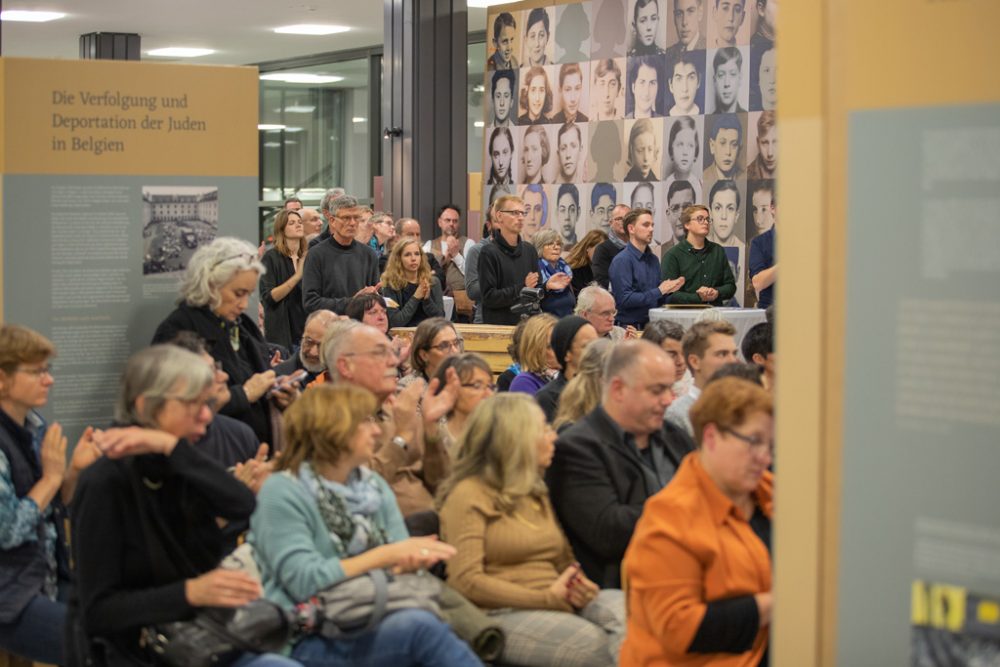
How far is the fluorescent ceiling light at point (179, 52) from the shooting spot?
2091 cm

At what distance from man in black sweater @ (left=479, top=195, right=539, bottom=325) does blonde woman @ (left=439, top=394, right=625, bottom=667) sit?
5340mm

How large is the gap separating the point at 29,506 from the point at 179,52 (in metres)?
17.9

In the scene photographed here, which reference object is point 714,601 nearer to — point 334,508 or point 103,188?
point 334,508

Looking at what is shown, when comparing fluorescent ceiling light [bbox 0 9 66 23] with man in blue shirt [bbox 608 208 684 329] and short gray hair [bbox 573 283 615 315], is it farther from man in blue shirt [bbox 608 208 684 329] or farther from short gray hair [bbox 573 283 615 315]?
short gray hair [bbox 573 283 615 315]

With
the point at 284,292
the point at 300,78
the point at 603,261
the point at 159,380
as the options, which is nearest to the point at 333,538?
the point at 159,380

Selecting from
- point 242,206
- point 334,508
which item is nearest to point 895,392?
point 334,508

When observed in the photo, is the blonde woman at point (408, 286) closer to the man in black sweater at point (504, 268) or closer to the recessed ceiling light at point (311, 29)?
the man in black sweater at point (504, 268)

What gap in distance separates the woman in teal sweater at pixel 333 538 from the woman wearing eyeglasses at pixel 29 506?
911 mm

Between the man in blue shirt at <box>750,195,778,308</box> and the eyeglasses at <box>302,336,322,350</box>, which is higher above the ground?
the man in blue shirt at <box>750,195,778,308</box>

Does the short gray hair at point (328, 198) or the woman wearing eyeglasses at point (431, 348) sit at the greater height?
the short gray hair at point (328, 198)

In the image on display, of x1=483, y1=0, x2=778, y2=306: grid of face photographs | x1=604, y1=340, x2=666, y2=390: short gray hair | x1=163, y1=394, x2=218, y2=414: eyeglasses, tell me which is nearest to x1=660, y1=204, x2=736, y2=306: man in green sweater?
x1=483, y1=0, x2=778, y2=306: grid of face photographs

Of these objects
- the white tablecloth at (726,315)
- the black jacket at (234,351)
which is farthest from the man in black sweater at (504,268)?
the black jacket at (234,351)

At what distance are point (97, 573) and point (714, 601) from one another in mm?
1610

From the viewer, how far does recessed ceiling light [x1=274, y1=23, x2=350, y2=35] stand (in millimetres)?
18438
